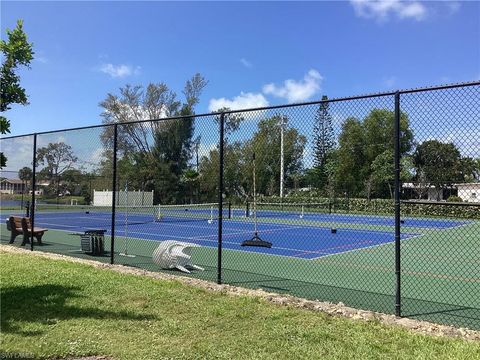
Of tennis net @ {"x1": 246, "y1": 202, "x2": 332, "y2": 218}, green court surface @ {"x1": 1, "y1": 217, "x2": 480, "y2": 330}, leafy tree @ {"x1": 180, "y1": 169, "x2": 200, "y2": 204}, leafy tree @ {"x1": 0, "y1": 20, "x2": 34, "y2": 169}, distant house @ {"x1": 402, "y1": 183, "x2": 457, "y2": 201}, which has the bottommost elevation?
green court surface @ {"x1": 1, "y1": 217, "x2": 480, "y2": 330}

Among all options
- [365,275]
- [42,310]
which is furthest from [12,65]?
Answer: [365,275]

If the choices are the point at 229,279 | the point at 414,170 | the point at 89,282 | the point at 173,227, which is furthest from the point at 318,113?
the point at 173,227

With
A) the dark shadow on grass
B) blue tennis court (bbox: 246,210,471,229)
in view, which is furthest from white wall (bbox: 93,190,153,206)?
the dark shadow on grass

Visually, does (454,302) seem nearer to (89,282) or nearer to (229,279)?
(229,279)

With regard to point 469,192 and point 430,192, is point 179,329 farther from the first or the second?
point 469,192

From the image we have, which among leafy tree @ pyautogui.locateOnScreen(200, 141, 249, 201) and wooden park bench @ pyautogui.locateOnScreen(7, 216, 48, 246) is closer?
leafy tree @ pyautogui.locateOnScreen(200, 141, 249, 201)

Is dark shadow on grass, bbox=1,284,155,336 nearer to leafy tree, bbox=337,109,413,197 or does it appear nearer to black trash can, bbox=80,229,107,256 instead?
leafy tree, bbox=337,109,413,197

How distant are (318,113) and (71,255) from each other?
7.30m

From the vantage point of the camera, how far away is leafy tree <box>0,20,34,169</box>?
622 centimetres

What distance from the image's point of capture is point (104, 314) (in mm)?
5859

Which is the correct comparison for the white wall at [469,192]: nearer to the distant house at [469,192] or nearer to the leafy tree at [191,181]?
the distant house at [469,192]

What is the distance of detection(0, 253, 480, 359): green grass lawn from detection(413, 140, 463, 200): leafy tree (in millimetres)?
1949

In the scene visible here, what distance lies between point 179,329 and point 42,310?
6.34ft

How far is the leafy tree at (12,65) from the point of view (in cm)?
622
